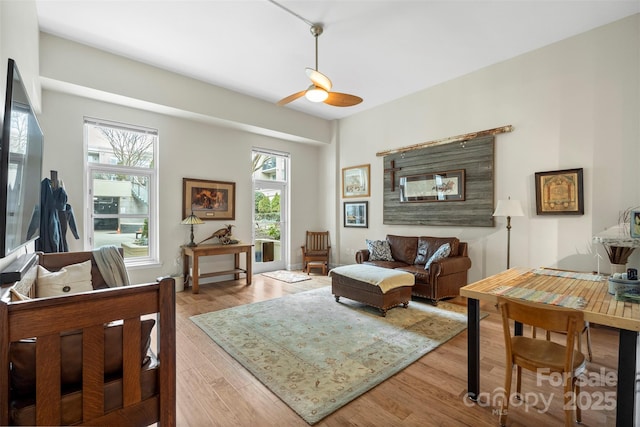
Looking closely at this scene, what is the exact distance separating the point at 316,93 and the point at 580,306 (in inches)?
106

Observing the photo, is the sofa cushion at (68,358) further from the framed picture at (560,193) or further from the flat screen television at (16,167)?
the framed picture at (560,193)

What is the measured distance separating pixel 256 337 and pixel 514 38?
15.0ft

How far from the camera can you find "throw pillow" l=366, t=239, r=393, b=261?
15.7 ft

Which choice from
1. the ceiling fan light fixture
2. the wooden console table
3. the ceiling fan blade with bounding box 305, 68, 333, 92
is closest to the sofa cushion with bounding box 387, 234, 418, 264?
the wooden console table

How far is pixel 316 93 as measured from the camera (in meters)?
3.02

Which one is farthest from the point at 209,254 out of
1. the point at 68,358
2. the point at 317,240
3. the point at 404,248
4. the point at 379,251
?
the point at 68,358

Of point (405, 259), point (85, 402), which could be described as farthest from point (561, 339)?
point (85, 402)

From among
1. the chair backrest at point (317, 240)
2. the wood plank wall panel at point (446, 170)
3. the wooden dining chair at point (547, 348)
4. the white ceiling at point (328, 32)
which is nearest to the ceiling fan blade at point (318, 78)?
the white ceiling at point (328, 32)

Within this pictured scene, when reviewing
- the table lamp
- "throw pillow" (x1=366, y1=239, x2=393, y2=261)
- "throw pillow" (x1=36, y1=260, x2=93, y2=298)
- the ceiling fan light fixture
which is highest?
the ceiling fan light fixture

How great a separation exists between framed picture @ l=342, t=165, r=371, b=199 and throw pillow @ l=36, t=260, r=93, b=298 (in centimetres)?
467

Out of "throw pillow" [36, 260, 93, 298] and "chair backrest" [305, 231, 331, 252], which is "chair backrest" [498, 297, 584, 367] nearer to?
"throw pillow" [36, 260, 93, 298]

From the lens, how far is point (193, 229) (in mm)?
5012

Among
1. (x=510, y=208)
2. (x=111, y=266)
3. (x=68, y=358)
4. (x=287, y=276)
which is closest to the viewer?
(x=68, y=358)

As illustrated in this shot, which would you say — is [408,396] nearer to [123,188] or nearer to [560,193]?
[560,193]
